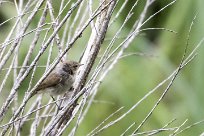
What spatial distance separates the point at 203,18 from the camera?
4.98 m

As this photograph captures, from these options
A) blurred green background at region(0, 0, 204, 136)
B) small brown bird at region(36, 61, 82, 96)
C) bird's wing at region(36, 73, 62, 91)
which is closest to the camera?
small brown bird at region(36, 61, 82, 96)

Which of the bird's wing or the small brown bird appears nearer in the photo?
the small brown bird

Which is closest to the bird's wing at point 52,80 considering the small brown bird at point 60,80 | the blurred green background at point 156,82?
the small brown bird at point 60,80

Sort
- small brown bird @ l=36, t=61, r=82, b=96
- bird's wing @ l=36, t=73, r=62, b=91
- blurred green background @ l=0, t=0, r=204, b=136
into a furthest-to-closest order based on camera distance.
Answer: blurred green background @ l=0, t=0, r=204, b=136 < bird's wing @ l=36, t=73, r=62, b=91 < small brown bird @ l=36, t=61, r=82, b=96

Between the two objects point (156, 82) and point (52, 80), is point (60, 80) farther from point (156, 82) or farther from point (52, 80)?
point (156, 82)

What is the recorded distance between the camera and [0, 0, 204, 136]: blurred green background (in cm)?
484

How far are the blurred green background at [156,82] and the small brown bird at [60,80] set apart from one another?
609mm

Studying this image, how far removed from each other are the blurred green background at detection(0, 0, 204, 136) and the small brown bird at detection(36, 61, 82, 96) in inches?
24.0

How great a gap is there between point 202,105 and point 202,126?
166mm

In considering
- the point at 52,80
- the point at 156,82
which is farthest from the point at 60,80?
the point at 156,82

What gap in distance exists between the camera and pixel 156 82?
5746mm

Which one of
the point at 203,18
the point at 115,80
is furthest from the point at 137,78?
the point at 203,18

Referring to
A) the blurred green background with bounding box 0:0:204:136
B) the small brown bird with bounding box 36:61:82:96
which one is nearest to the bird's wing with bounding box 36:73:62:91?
the small brown bird with bounding box 36:61:82:96

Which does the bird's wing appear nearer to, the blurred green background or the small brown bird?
the small brown bird
